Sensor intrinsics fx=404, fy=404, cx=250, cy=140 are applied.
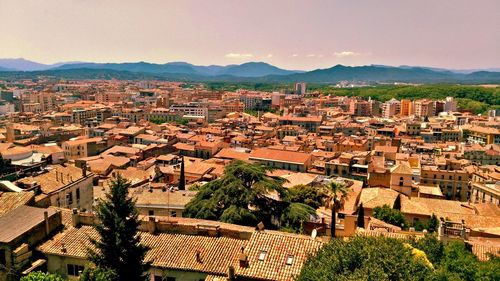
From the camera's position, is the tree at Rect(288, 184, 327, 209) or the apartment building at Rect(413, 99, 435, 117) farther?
the apartment building at Rect(413, 99, 435, 117)

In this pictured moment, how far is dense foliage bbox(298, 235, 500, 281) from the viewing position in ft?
39.9

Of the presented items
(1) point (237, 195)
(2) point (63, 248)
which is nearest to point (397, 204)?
(1) point (237, 195)

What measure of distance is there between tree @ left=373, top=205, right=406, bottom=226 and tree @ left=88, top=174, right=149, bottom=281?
85.0 feet

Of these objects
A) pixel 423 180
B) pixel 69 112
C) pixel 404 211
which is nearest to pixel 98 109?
pixel 69 112

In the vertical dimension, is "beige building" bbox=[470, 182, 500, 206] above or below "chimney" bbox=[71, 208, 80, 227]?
below

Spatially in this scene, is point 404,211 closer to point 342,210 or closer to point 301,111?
point 342,210

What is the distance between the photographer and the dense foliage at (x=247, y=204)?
961 inches

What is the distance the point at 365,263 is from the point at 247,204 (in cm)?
1337

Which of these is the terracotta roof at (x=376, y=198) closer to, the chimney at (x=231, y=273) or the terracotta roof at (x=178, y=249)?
the terracotta roof at (x=178, y=249)

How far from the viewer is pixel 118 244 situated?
15273 mm

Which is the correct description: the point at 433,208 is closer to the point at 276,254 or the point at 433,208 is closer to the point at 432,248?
the point at 432,248

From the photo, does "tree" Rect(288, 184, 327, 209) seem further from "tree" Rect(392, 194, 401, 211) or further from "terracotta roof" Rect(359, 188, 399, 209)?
"tree" Rect(392, 194, 401, 211)

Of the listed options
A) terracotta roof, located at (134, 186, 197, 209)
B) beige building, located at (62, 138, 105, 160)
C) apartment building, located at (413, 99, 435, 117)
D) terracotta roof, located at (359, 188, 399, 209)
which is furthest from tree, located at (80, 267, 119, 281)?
apartment building, located at (413, 99, 435, 117)

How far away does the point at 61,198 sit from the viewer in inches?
1040
